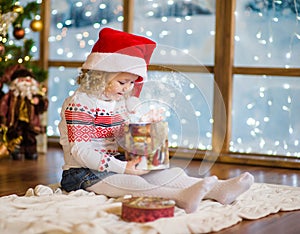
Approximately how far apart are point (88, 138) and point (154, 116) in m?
0.30

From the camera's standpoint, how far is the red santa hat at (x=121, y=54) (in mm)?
2584

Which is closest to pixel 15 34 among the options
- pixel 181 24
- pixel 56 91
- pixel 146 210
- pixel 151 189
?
pixel 56 91

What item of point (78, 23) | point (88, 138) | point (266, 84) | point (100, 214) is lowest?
point (100, 214)

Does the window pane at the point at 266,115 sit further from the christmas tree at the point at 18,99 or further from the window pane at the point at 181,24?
the christmas tree at the point at 18,99

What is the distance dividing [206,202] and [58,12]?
7.92ft

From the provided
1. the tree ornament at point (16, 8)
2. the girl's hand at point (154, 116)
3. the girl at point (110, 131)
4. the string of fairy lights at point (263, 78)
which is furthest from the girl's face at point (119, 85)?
the tree ornament at point (16, 8)

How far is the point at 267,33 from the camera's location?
12.8ft

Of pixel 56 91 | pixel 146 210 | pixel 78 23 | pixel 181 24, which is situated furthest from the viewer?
Result: pixel 56 91

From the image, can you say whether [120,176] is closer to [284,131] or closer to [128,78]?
[128,78]

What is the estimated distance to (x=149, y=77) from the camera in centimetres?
261

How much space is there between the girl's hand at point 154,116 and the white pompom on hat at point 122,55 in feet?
0.34

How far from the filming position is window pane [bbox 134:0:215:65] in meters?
4.08

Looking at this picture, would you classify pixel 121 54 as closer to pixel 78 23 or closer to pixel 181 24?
pixel 181 24

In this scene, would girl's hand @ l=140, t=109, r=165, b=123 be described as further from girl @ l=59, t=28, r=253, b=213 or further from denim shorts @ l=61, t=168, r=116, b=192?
denim shorts @ l=61, t=168, r=116, b=192
